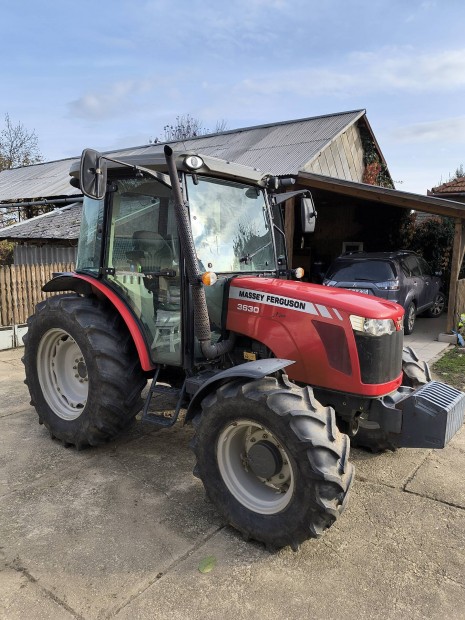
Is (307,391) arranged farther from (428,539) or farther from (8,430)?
(8,430)

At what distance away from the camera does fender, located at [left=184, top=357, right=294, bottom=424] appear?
257 centimetres

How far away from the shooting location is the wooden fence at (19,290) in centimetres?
768

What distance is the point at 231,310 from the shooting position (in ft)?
10.9

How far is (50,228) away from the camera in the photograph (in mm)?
12547

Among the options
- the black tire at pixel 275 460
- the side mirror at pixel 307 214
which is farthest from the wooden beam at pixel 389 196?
the black tire at pixel 275 460

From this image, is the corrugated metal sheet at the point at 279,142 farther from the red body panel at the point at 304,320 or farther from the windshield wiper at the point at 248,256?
→ the red body panel at the point at 304,320

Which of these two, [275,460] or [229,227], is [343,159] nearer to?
[229,227]

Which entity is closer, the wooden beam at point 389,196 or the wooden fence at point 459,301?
the wooden beam at point 389,196

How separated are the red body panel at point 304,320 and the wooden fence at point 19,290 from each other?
5.39 m

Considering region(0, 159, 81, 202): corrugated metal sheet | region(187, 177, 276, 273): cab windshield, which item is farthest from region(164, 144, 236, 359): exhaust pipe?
region(0, 159, 81, 202): corrugated metal sheet

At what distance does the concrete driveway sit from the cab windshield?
1.63m

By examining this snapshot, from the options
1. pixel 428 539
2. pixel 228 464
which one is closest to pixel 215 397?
pixel 228 464

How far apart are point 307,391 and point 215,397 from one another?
556mm

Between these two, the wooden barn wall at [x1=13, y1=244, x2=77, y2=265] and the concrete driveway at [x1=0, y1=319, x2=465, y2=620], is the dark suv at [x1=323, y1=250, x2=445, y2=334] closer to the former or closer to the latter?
the concrete driveway at [x1=0, y1=319, x2=465, y2=620]
